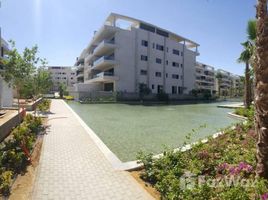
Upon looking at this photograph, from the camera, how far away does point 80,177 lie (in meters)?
6.35

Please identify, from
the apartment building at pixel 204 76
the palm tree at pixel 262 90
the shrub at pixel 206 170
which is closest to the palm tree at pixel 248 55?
the shrub at pixel 206 170

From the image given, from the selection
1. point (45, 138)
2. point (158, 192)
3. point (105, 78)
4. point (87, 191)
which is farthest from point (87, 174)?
point (105, 78)

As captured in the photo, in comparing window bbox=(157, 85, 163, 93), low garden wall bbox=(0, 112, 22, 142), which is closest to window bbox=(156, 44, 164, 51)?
window bbox=(157, 85, 163, 93)

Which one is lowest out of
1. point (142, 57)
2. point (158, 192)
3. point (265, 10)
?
point (158, 192)

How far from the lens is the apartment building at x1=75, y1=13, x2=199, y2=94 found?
48.7m

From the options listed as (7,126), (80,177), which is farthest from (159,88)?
(80,177)

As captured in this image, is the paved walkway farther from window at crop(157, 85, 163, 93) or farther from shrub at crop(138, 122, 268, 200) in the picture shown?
window at crop(157, 85, 163, 93)

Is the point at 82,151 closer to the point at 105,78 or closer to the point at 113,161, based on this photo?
the point at 113,161

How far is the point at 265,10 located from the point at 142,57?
4818 centimetres

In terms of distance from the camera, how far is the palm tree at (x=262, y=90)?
5004mm

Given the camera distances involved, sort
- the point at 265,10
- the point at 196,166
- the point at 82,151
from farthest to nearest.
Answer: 1. the point at 82,151
2. the point at 196,166
3. the point at 265,10

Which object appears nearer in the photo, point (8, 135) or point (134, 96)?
point (8, 135)

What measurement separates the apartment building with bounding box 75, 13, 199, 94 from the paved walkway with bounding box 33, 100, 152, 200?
39.4 meters

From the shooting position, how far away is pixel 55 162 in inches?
300
